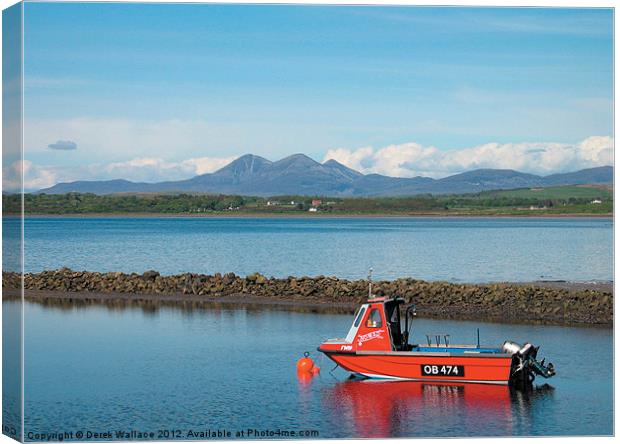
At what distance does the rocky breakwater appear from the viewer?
92.5ft

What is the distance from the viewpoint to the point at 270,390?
18594 millimetres

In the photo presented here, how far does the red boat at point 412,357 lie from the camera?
60.1ft

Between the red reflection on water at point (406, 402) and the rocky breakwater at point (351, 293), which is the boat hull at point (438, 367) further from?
the rocky breakwater at point (351, 293)

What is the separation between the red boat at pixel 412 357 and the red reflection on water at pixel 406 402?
7.4 inches

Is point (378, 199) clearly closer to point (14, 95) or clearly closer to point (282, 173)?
point (282, 173)

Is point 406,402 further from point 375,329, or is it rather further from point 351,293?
point 351,293

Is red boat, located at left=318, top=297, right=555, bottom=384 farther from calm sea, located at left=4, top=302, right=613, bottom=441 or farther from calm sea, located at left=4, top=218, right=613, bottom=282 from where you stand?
calm sea, located at left=4, top=218, right=613, bottom=282

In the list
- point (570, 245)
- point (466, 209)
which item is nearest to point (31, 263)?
point (570, 245)

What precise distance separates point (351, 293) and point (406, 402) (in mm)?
14948

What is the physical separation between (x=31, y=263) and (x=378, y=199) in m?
88.5

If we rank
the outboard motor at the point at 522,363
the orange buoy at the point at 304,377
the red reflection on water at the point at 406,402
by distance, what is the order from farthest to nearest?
the orange buoy at the point at 304,377 → the outboard motor at the point at 522,363 → the red reflection on water at the point at 406,402

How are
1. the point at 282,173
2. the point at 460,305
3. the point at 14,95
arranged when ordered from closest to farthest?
the point at 14,95 < the point at 460,305 < the point at 282,173

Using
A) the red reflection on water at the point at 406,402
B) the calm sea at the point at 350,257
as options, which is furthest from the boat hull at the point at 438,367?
the calm sea at the point at 350,257

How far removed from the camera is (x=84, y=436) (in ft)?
48.4
